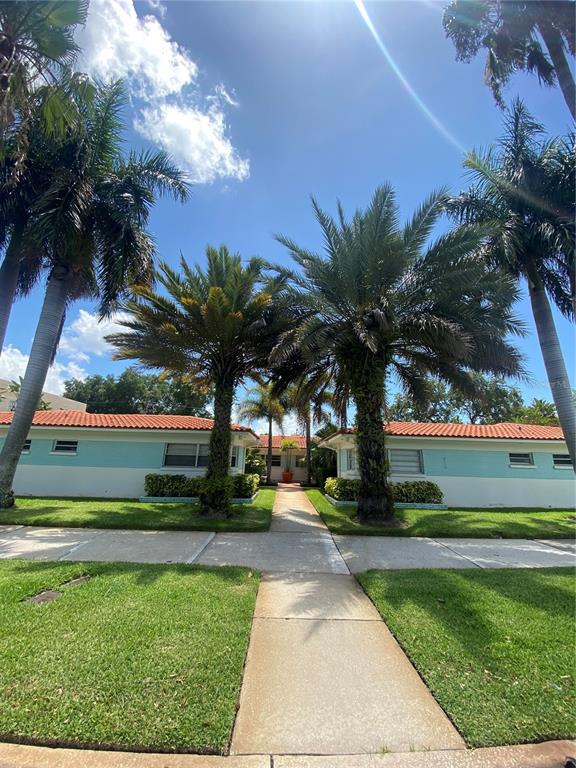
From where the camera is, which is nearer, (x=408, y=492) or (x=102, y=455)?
(x=408, y=492)

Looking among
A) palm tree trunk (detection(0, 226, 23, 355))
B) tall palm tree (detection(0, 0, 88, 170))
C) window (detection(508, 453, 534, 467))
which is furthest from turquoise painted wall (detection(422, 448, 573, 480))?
palm tree trunk (detection(0, 226, 23, 355))

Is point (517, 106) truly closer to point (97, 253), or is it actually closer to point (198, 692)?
point (97, 253)

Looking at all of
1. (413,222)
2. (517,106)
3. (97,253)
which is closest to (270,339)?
(413,222)

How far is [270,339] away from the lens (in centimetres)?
1159

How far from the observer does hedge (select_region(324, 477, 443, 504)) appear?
1445cm

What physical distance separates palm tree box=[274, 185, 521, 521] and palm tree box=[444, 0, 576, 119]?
3100mm

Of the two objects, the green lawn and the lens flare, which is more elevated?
the lens flare

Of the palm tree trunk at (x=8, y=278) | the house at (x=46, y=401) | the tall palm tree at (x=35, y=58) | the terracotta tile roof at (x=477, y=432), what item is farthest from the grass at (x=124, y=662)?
the house at (x=46, y=401)

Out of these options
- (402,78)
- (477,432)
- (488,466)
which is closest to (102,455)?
(402,78)

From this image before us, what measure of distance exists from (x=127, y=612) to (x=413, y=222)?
1087 centimetres

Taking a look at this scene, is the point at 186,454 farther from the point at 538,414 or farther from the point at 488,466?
the point at 538,414

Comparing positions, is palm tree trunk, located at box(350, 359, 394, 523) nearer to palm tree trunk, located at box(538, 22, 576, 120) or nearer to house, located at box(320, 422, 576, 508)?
house, located at box(320, 422, 576, 508)

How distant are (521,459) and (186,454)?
15.2 m

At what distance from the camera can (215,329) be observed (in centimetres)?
1052
